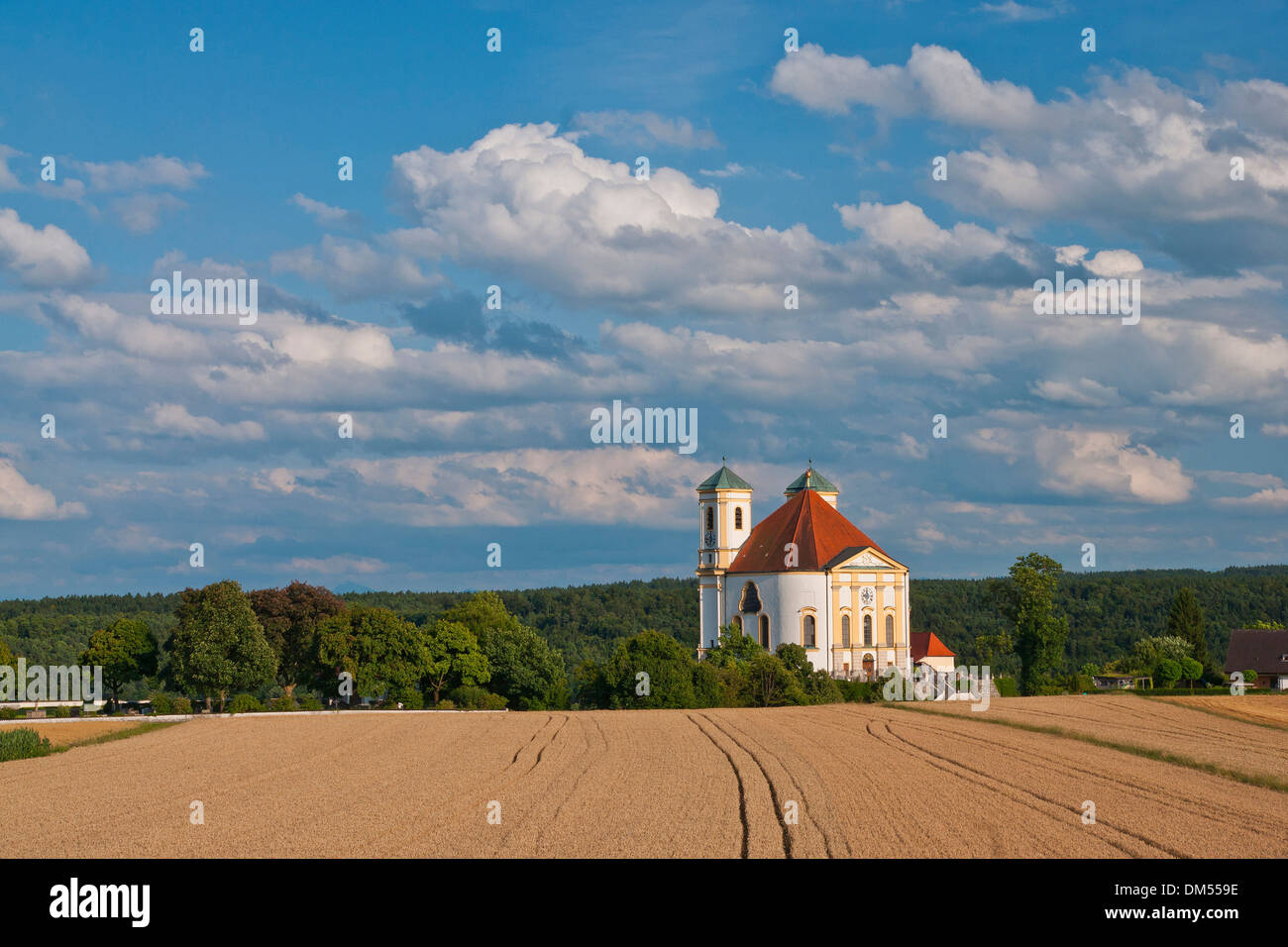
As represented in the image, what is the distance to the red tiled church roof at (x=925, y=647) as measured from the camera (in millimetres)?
106750

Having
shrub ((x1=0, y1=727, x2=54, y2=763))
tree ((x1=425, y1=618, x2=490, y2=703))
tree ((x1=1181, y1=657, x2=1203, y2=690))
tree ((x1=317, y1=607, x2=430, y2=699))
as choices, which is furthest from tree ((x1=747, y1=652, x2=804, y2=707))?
shrub ((x1=0, y1=727, x2=54, y2=763))

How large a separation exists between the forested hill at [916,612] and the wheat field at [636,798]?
3747 inches

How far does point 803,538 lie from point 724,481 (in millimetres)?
9284

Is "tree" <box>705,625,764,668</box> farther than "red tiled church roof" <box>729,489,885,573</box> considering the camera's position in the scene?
No

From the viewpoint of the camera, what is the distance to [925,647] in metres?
107

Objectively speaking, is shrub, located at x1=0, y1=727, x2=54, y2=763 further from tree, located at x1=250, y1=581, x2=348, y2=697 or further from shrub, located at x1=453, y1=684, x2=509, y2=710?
tree, located at x1=250, y1=581, x2=348, y2=697

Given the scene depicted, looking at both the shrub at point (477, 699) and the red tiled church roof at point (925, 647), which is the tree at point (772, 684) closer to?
the shrub at point (477, 699)

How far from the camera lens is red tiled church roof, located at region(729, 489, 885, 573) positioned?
336 ft

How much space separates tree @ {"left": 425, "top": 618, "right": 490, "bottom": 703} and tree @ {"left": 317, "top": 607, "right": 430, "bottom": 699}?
984mm

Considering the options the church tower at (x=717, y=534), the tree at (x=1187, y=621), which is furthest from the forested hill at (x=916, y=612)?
the church tower at (x=717, y=534)

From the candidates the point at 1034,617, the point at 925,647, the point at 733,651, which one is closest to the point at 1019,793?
the point at 733,651

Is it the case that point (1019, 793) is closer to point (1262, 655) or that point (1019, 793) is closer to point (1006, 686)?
point (1006, 686)
